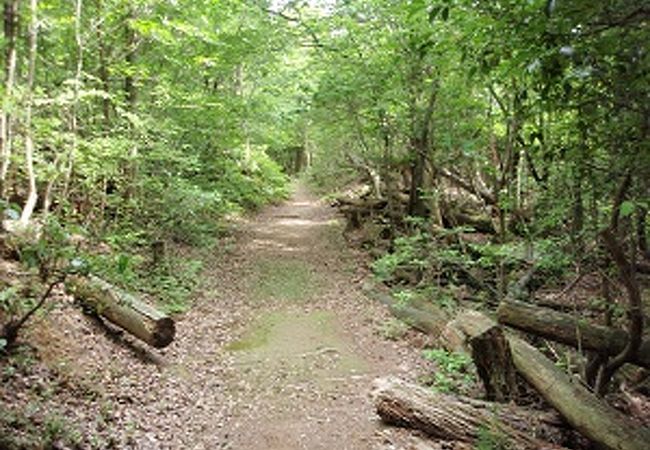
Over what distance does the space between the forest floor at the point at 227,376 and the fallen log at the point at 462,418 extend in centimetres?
24

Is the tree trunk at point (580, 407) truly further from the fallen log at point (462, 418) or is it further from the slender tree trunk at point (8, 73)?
the slender tree trunk at point (8, 73)

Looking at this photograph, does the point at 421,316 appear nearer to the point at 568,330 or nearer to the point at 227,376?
the point at 568,330

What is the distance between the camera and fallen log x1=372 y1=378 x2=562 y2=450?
5.36m

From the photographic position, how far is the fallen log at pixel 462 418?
17.6ft

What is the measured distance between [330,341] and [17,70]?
7.01 m

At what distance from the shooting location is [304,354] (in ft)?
28.0

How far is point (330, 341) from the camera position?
30.2 ft

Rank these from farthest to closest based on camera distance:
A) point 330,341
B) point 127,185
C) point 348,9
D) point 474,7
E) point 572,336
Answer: point 348,9
point 127,185
point 330,341
point 572,336
point 474,7

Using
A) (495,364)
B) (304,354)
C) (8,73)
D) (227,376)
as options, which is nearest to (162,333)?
(227,376)

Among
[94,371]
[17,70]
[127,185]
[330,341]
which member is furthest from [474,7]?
[127,185]

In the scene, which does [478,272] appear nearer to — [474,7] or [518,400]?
[518,400]

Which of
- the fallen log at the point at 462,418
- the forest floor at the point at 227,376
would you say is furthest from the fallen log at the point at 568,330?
the forest floor at the point at 227,376

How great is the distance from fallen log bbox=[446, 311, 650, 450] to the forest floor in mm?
1666

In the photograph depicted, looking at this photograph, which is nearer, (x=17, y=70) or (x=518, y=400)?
(x=518, y=400)
